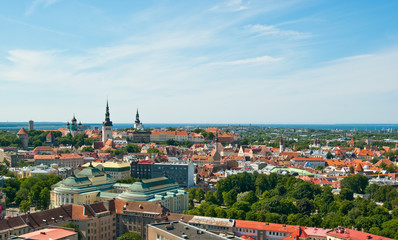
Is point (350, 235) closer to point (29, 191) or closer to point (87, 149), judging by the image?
point (29, 191)

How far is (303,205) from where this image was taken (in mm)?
56844

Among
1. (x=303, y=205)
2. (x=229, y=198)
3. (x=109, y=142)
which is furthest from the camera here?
(x=109, y=142)

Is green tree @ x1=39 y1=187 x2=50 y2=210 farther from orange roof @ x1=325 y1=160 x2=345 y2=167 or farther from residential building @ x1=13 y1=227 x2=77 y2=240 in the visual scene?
orange roof @ x1=325 y1=160 x2=345 y2=167

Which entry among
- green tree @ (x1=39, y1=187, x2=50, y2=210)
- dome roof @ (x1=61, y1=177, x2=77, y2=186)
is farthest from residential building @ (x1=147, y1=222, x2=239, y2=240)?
green tree @ (x1=39, y1=187, x2=50, y2=210)

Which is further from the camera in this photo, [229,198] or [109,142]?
[109,142]

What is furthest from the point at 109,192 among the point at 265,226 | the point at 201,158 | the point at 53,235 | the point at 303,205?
the point at 201,158

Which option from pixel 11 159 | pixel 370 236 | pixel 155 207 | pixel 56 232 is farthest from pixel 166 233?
pixel 11 159

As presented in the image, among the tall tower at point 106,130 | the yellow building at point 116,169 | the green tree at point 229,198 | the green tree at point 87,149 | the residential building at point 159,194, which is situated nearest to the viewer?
the residential building at point 159,194

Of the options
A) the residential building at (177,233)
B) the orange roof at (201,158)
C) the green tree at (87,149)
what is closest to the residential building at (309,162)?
the orange roof at (201,158)

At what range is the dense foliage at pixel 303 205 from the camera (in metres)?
48.4

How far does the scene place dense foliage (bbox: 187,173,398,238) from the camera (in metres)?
48.4

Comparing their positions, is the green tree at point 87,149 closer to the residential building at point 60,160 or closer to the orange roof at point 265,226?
the residential building at point 60,160

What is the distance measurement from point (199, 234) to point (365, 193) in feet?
165

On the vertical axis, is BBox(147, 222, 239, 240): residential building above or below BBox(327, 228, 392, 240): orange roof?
above
